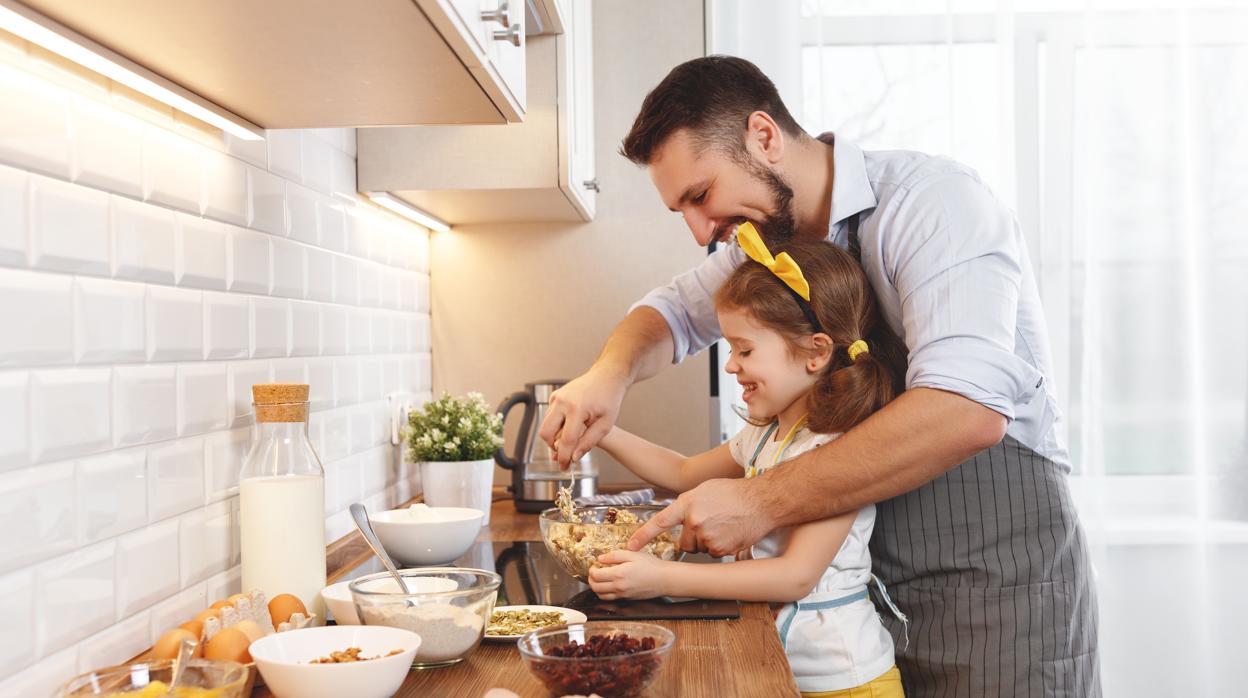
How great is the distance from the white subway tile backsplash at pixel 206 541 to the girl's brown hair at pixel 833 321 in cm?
74

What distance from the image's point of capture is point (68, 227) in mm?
958

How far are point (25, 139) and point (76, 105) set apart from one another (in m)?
0.10

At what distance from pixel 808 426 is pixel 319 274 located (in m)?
0.83

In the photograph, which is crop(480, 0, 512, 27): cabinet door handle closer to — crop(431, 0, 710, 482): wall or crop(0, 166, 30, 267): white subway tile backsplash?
crop(0, 166, 30, 267): white subway tile backsplash

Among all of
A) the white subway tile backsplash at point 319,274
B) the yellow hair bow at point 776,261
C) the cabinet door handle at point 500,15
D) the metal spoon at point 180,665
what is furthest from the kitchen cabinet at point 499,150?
the metal spoon at point 180,665

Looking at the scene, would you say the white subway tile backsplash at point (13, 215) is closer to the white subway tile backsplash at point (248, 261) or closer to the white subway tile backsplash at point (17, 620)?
the white subway tile backsplash at point (17, 620)

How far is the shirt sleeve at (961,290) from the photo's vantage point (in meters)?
1.27

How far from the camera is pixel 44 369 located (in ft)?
3.03

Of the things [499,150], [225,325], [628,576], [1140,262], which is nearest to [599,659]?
[628,576]

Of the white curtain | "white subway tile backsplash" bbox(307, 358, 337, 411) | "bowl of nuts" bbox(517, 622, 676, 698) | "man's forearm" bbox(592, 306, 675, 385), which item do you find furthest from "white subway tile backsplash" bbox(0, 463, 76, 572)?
the white curtain

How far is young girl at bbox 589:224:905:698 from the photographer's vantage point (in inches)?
50.7

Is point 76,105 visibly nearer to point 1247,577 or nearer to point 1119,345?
point 1119,345

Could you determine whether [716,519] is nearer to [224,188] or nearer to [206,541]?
[206,541]

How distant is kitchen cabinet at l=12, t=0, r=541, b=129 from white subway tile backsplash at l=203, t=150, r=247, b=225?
7 cm
